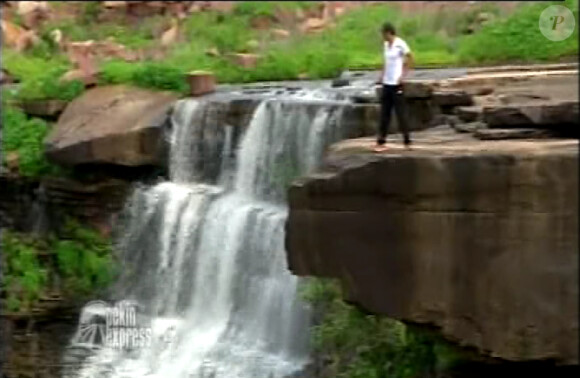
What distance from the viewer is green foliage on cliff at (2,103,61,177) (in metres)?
14.5

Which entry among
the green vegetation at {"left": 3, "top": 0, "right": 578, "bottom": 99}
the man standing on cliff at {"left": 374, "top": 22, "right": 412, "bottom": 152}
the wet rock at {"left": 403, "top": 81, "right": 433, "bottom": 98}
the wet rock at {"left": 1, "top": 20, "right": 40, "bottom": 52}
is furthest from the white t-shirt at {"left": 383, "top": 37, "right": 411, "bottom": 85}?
the wet rock at {"left": 1, "top": 20, "right": 40, "bottom": 52}

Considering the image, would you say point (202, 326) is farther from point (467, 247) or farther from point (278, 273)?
point (467, 247)

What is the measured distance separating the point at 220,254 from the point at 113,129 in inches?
96.5

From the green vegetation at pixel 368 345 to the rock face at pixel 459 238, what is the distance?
3.20 ft

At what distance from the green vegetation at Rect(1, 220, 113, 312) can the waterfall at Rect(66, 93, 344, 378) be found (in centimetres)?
34

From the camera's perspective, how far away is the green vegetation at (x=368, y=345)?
9359 mm

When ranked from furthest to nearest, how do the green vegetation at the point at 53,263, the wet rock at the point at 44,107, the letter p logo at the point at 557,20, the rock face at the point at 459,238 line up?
1. the wet rock at the point at 44,107
2. the green vegetation at the point at 53,263
3. the letter p logo at the point at 557,20
4. the rock face at the point at 459,238

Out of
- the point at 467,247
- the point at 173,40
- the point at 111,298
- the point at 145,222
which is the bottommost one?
the point at 111,298

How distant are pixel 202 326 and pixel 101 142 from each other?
2865 millimetres

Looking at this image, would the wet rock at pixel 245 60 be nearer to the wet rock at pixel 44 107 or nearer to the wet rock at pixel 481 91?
the wet rock at pixel 44 107

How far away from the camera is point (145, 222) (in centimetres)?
1353

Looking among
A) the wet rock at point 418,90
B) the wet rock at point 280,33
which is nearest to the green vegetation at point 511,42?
A: the wet rock at point 280,33

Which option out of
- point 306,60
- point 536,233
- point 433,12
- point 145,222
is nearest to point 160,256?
point 145,222

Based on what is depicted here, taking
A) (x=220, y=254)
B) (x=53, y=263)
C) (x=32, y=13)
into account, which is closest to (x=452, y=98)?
(x=220, y=254)
